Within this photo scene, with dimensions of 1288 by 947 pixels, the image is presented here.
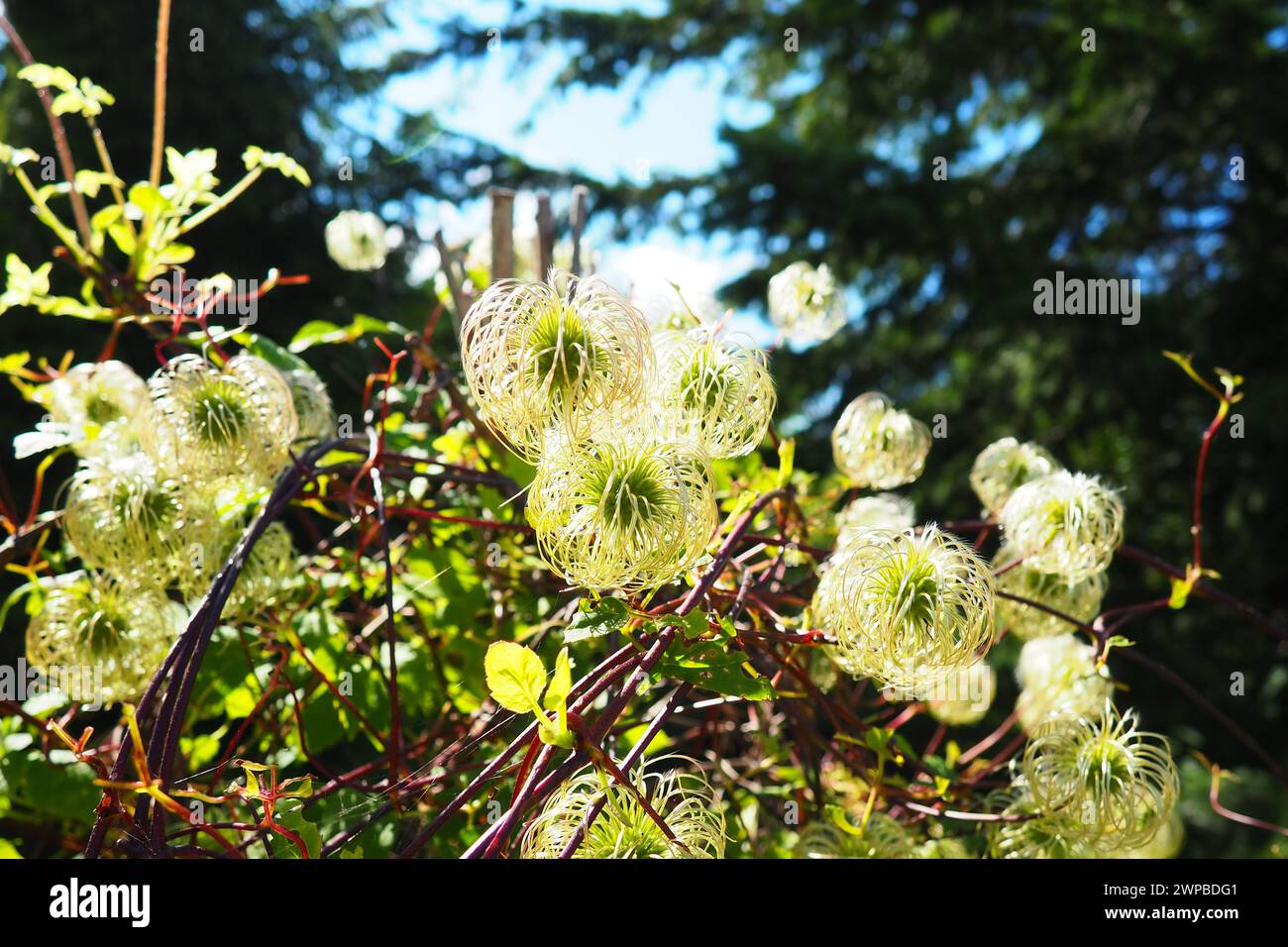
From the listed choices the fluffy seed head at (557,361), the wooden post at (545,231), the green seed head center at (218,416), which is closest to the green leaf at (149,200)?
the green seed head center at (218,416)

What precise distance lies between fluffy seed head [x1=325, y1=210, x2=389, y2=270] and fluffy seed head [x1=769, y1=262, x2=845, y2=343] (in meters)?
0.77

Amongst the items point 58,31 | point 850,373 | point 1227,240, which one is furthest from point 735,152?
point 58,31

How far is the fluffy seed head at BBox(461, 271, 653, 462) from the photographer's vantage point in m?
0.49

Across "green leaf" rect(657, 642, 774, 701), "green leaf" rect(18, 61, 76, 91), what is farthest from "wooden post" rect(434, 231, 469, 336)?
"green leaf" rect(657, 642, 774, 701)

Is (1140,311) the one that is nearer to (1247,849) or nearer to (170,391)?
(1247,849)

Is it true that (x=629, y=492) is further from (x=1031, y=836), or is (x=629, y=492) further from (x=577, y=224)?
(x=577, y=224)

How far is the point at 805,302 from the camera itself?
1.01 m

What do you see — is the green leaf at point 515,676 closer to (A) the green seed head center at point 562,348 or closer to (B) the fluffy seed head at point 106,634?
(A) the green seed head center at point 562,348

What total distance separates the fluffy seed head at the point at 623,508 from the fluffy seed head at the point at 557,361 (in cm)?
2

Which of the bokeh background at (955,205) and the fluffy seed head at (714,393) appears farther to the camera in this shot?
the bokeh background at (955,205)

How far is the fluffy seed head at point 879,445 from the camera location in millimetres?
864
